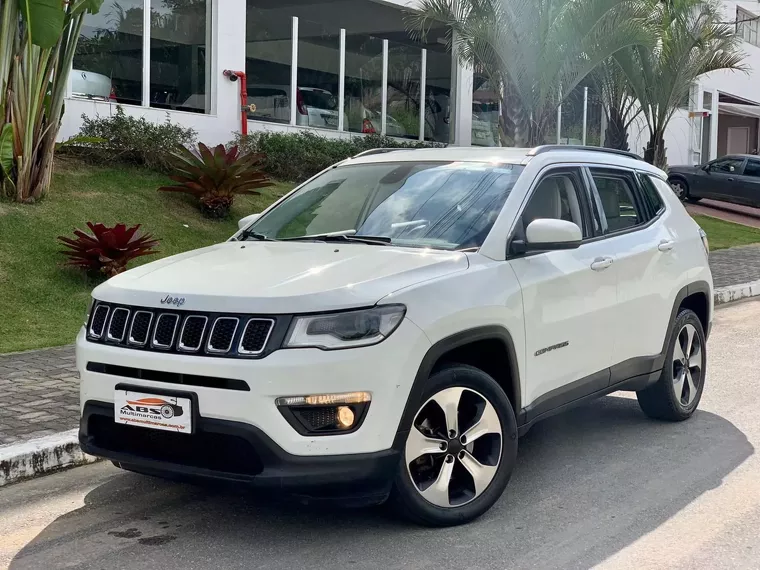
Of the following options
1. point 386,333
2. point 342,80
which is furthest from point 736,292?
point 386,333

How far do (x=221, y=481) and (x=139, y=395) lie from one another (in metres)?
0.52

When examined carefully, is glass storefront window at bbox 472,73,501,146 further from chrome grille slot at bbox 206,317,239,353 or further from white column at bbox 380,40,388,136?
chrome grille slot at bbox 206,317,239,353

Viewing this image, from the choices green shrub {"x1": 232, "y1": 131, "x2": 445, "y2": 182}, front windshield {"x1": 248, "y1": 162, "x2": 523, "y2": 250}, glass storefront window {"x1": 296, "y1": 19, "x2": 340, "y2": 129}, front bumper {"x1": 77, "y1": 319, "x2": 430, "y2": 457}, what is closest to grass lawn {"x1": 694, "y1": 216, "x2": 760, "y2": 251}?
green shrub {"x1": 232, "y1": 131, "x2": 445, "y2": 182}

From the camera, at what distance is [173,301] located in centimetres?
411

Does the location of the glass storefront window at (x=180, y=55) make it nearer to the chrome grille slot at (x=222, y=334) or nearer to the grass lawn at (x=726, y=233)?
the grass lawn at (x=726, y=233)

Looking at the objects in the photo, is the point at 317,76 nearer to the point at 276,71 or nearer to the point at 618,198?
the point at 276,71

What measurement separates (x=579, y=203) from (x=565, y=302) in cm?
80

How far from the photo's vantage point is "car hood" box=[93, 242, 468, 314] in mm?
3982

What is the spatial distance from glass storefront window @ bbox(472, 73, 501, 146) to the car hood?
1856 cm

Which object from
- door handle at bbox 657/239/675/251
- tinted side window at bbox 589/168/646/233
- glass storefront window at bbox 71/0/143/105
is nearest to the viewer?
tinted side window at bbox 589/168/646/233

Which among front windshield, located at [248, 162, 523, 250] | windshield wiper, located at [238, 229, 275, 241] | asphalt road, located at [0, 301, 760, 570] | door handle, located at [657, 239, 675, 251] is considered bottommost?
asphalt road, located at [0, 301, 760, 570]

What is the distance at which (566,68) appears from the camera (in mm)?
15562

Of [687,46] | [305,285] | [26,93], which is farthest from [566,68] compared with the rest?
[305,285]

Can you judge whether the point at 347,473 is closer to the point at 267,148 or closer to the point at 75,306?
the point at 75,306
